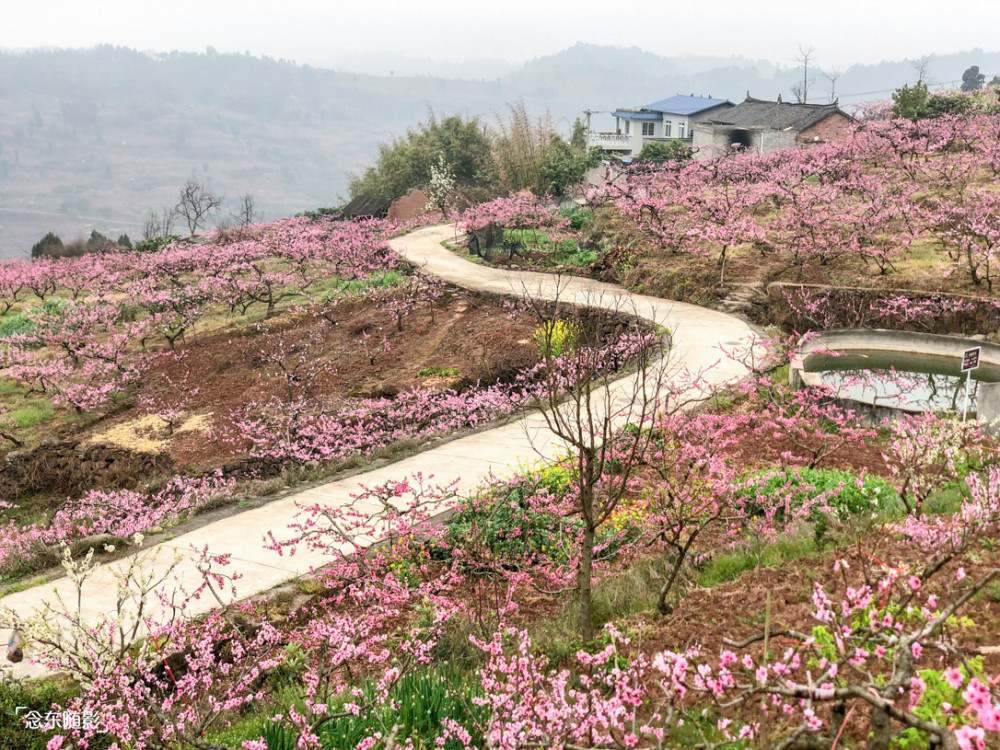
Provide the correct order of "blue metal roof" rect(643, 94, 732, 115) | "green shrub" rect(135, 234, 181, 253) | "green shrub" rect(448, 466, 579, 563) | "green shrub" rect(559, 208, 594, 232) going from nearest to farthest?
"green shrub" rect(448, 466, 579, 563) < "green shrub" rect(559, 208, 594, 232) < "green shrub" rect(135, 234, 181, 253) < "blue metal roof" rect(643, 94, 732, 115)

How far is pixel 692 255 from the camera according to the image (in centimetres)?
2527

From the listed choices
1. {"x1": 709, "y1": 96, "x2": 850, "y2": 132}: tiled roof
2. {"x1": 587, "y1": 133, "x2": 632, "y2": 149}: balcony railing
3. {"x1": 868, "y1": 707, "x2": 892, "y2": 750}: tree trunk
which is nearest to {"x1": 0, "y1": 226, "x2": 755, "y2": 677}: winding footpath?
{"x1": 868, "y1": 707, "x2": 892, "y2": 750}: tree trunk

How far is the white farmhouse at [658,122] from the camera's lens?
71750mm

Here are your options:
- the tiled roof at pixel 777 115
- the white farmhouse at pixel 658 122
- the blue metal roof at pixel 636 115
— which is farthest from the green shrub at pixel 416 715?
the blue metal roof at pixel 636 115

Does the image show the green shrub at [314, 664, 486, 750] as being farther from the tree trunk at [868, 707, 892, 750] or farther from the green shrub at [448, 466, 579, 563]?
the green shrub at [448, 466, 579, 563]

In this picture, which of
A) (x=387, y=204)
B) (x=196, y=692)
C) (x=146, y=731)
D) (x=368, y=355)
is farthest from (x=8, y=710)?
(x=387, y=204)

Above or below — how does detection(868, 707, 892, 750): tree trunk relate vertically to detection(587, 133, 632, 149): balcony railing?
below

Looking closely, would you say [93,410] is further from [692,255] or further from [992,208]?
[992,208]

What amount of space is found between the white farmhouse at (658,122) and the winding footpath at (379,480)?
57258 millimetres

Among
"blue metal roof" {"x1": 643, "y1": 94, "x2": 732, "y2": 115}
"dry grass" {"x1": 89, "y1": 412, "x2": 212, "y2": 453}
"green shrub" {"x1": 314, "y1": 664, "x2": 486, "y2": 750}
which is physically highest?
"blue metal roof" {"x1": 643, "y1": 94, "x2": 732, "y2": 115}

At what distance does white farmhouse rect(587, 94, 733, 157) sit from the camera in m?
71.8

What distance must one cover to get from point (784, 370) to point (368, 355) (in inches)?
434

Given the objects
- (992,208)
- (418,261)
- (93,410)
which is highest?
(992,208)

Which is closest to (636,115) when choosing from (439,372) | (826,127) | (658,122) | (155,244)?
(658,122)
